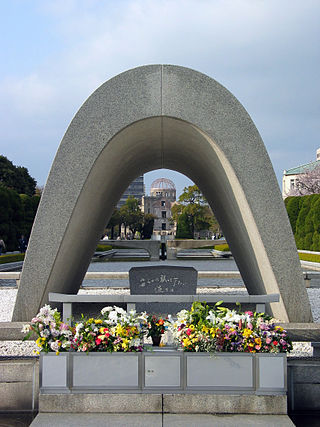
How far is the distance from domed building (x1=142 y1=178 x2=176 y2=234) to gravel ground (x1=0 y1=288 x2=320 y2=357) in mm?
92784

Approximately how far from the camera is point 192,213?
5216 cm

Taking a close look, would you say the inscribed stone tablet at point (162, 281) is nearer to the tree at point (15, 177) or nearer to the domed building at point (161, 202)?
the tree at point (15, 177)

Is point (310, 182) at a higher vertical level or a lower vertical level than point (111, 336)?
higher

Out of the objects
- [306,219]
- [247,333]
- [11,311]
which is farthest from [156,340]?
[306,219]

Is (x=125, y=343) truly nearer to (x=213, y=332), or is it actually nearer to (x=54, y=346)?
(x=54, y=346)

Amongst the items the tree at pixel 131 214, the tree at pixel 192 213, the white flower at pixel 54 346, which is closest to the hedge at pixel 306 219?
the tree at pixel 192 213

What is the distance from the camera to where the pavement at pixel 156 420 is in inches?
181

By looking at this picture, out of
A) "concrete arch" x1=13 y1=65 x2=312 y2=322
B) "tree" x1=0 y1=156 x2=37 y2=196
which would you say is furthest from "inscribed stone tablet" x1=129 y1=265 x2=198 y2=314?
"tree" x1=0 y1=156 x2=37 y2=196

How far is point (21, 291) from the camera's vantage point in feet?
23.7

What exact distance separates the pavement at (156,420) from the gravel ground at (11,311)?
74.9 inches

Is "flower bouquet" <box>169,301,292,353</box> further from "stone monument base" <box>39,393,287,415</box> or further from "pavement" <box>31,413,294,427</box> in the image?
"pavement" <box>31,413,294,427</box>

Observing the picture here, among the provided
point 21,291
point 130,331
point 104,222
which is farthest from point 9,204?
point 130,331

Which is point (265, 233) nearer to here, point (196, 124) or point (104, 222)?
point (196, 124)

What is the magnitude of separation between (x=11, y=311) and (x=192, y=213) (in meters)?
42.6
